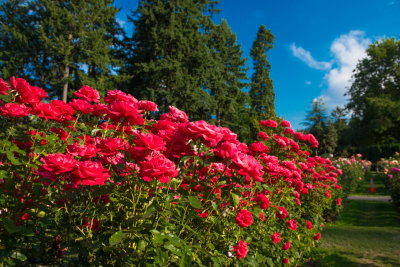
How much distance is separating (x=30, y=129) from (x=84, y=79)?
17.3m

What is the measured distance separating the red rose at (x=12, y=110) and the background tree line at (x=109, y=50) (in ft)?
52.7

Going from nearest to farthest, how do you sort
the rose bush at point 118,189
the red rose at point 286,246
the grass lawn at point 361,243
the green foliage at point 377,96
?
the rose bush at point 118,189
the red rose at point 286,246
the grass lawn at point 361,243
the green foliage at point 377,96

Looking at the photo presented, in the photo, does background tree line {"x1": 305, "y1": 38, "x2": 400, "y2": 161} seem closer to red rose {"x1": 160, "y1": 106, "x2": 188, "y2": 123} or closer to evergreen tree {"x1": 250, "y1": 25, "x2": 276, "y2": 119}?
evergreen tree {"x1": 250, "y1": 25, "x2": 276, "y2": 119}

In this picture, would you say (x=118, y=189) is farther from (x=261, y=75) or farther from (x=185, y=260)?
(x=261, y=75)

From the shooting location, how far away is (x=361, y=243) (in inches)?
177

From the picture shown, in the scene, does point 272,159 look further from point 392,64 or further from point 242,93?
point 392,64

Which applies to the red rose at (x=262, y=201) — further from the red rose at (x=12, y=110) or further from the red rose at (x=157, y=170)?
the red rose at (x=12, y=110)

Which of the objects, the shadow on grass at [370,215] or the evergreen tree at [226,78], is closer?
the shadow on grass at [370,215]

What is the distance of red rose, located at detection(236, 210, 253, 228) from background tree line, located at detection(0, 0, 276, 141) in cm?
1629

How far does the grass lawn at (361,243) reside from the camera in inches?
144

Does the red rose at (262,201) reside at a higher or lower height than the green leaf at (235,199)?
lower

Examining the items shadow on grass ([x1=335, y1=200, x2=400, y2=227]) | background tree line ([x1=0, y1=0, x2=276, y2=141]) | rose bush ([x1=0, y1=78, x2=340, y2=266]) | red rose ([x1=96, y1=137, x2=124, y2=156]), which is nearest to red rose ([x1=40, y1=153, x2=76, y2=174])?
rose bush ([x1=0, y1=78, x2=340, y2=266])

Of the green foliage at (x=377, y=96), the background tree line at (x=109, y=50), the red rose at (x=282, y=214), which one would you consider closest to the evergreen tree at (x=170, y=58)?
the background tree line at (x=109, y=50)

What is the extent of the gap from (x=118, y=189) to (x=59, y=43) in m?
18.5
